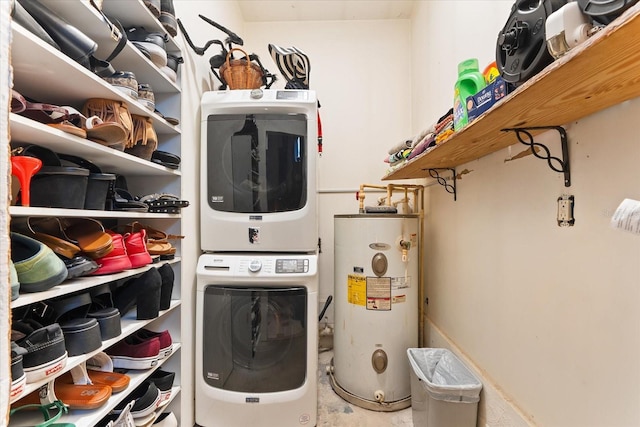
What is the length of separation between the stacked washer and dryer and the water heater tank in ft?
0.99

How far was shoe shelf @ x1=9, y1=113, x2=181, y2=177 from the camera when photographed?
0.71 metres

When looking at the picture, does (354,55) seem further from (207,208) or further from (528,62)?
(528,62)

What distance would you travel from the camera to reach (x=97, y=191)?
0.95 metres

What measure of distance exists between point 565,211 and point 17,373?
143 cm

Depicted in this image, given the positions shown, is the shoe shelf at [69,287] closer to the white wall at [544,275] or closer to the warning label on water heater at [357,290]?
the warning label on water heater at [357,290]

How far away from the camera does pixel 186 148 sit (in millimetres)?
1560

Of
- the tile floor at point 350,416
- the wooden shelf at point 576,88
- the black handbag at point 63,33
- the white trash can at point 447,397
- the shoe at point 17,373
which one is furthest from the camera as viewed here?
the tile floor at point 350,416

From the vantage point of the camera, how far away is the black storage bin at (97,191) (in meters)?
0.93

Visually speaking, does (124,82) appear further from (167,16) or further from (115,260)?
(115,260)

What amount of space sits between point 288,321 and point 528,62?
57.0 inches

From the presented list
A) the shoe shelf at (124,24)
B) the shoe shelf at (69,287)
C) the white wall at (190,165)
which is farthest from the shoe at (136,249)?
the shoe shelf at (124,24)

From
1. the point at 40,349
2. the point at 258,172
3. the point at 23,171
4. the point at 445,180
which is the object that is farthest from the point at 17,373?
the point at 445,180

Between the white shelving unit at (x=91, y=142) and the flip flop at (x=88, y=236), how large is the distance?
0.06m

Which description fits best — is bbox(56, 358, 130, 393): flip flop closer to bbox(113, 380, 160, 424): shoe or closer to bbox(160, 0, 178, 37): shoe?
bbox(113, 380, 160, 424): shoe
